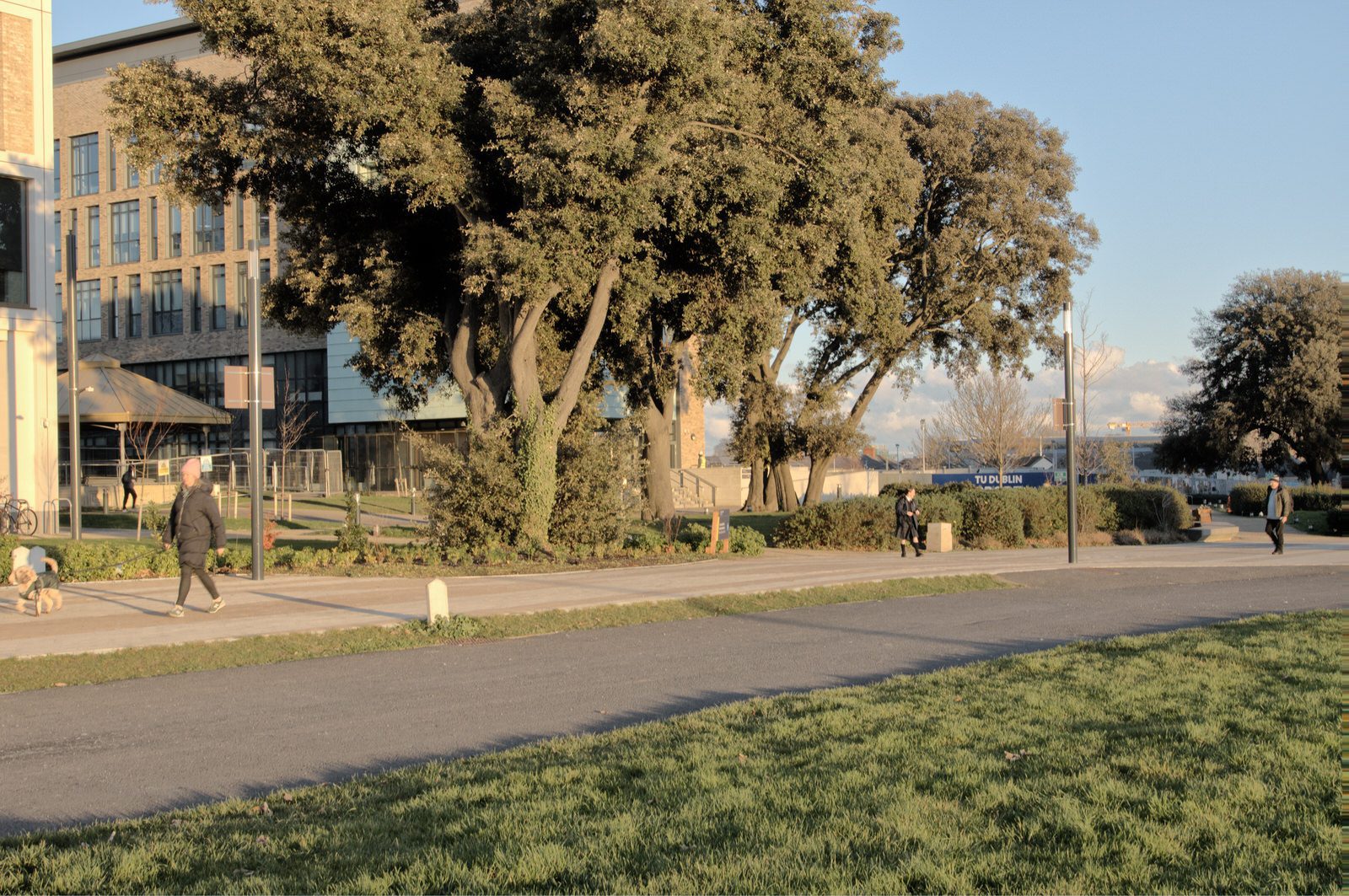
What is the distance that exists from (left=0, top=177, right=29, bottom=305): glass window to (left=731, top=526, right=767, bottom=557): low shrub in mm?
19452

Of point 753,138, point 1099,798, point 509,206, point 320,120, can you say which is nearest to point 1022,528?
→ point 753,138

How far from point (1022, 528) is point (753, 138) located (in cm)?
1338

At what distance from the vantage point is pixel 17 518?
2656 centimetres

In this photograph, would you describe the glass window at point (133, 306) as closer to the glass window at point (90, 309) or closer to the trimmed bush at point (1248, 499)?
the glass window at point (90, 309)

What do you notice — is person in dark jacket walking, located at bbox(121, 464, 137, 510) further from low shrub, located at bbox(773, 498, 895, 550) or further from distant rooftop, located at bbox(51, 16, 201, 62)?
distant rooftop, located at bbox(51, 16, 201, 62)

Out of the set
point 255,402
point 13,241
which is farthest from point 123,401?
point 255,402

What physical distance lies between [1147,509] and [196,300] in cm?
4831

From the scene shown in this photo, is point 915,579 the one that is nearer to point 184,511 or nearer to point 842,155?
point 842,155

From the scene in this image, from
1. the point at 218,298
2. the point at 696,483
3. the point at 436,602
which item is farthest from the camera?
the point at 218,298

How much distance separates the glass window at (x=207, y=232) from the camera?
5766 centimetres

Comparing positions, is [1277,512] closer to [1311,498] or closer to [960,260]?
[960,260]

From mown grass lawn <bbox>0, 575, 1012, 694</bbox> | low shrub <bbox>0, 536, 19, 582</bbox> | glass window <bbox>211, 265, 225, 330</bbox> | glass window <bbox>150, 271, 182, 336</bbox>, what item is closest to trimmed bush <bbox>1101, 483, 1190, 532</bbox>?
mown grass lawn <bbox>0, 575, 1012, 694</bbox>

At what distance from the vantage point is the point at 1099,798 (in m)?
5.45

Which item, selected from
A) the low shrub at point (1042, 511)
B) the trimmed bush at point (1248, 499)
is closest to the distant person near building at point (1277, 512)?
the low shrub at point (1042, 511)
